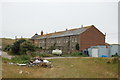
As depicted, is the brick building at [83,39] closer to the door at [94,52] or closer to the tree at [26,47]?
the door at [94,52]

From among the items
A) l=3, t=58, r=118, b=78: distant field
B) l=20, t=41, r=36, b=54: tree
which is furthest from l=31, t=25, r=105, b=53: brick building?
l=3, t=58, r=118, b=78: distant field

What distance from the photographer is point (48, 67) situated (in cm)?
1497

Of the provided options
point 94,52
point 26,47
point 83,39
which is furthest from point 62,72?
point 83,39

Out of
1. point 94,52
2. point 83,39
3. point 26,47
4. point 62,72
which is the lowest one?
point 62,72

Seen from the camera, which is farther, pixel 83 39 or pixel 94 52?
pixel 83 39

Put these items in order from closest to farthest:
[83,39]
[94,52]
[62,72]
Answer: [62,72]
[94,52]
[83,39]

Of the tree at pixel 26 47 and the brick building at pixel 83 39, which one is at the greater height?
the brick building at pixel 83 39

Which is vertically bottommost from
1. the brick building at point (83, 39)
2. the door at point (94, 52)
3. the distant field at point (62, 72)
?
the distant field at point (62, 72)

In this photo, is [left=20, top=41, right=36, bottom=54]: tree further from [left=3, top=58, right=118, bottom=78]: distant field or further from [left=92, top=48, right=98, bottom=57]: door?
[left=3, top=58, right=118, bottom=78]: distant field

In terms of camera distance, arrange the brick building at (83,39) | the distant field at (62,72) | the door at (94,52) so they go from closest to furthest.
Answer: the distant field at (62,72), the door at (94,52), the brick building at (83,39)

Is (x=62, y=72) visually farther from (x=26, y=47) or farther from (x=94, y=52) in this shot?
(x=94, y=52)

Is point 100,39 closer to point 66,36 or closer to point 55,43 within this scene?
point 66,36

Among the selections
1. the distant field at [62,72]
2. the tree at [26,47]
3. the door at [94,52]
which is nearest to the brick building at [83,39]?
the door at [94,52]

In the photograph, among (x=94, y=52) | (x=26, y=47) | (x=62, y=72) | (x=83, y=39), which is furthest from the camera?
(x=83, y=39)
